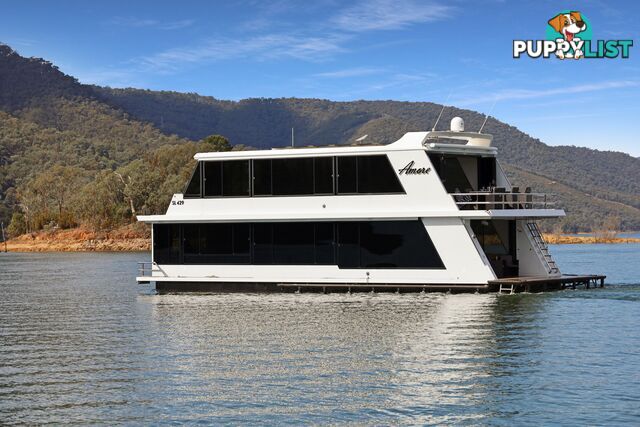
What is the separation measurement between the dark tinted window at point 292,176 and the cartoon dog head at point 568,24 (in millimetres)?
19133

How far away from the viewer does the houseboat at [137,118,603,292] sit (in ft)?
88.5

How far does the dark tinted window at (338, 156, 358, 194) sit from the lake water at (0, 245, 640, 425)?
3.24 metres

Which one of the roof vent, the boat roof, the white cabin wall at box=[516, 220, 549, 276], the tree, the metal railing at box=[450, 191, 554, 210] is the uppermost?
the tree

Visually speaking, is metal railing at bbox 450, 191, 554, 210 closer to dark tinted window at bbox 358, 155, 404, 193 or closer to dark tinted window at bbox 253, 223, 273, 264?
dark tinted window at bbox 358, 155, 404, 193

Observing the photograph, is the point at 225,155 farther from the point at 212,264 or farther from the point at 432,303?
the point at 432,303

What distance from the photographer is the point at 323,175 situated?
28.9 metres

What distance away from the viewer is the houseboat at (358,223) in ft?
88.5

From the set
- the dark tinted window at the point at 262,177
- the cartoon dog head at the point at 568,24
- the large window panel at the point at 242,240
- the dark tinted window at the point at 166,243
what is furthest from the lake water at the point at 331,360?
the cartoon dog head at the point at 568,24

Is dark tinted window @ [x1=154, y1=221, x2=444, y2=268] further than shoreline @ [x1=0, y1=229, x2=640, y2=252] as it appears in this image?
No

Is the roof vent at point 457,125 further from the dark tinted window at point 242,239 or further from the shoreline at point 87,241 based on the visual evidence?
the shoreline at point 87,241

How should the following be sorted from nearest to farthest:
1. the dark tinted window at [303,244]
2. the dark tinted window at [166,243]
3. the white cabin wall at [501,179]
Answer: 1. the dark tinted window at [303,244]
2. the white cabin wall at [501,179]
3. the dark tinted window at [166,243]

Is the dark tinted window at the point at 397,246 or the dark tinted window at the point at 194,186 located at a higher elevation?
the dark tinted window at the point at 194,186

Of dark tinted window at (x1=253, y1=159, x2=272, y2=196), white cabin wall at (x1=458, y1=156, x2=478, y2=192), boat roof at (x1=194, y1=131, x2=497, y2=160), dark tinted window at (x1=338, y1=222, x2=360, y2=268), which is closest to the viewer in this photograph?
boat roof at (x1=194, y1=131, x2=497, y2=160)

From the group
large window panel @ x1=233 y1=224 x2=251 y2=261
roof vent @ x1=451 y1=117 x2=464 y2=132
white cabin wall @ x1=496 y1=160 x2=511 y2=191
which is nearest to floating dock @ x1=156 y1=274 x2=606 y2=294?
large window panel @ x1=233 y1=224 x2=251 y2=261
